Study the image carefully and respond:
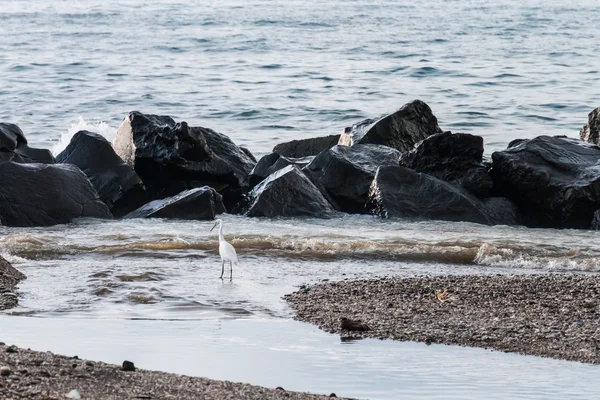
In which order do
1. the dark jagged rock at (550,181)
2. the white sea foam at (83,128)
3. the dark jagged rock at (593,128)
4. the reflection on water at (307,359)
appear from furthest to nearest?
the white sea foam at (83,128), the dark jagged rock at (593,128), the dark jagged rock at (550,181), the reflection on water at (307,359)

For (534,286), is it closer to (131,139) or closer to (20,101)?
(131,139)

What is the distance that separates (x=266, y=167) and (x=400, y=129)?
2338 mm

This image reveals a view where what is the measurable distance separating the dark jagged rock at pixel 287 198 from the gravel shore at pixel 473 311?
397 centimetres

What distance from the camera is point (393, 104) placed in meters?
24.8

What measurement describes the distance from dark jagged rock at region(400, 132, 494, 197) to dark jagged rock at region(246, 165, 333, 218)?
1.52 meters

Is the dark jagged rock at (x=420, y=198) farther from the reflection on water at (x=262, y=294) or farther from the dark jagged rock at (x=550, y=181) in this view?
the dark jagged rock at (x=550, y=181)

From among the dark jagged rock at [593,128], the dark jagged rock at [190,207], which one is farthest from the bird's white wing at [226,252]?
the dark jagged rock at [593,128]

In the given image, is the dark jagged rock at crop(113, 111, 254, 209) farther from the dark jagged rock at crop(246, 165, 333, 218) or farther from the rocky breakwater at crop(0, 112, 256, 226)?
the dark jagged rock at crop(246, 165, 333, 218)

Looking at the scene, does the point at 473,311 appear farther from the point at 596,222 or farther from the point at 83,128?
the point at 83,128

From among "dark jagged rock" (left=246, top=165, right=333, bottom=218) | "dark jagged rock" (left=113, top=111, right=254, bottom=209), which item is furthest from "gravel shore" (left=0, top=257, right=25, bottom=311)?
"dark jagged rock" (left=113, top=111, right=254, bottom=209)

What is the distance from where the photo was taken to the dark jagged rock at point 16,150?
1471cm

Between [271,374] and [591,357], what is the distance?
90.4 inches

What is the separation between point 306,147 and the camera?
17.2 meters

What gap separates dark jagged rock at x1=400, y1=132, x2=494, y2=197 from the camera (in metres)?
14.3
